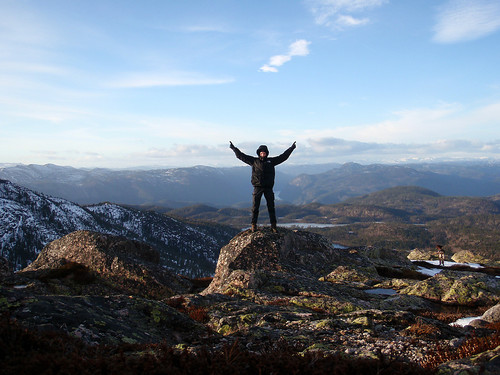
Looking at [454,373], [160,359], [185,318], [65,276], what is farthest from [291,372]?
[65,276]

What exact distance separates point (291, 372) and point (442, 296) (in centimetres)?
1715

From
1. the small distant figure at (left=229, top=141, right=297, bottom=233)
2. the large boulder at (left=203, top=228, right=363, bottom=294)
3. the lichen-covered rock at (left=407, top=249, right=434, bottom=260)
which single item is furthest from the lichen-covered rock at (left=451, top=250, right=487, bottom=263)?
the small distant figure at (left=229, top=141, right=297, bottom=233)

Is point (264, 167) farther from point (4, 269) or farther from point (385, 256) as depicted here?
point (385, 256)

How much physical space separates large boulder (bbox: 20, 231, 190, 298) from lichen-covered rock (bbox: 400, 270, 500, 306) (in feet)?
52.7

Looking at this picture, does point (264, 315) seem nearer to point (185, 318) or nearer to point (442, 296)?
point (185, 318)

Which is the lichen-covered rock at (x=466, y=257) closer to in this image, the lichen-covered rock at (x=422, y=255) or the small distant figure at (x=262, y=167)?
the lichen-covered rock at (x=422, y=255)

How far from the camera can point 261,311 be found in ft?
42.0

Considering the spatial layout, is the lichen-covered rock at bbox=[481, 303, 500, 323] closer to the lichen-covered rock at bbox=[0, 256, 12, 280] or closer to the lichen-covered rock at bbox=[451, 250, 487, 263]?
the lichen-covered rock at bbox=[0, 256, 12, 280]

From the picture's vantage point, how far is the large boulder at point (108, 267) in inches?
813

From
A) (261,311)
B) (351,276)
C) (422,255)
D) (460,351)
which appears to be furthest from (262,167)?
(422,255)

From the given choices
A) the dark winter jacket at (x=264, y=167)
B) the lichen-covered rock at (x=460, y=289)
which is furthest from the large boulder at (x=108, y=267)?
the lichen-covered rock at (x=460, y=289)

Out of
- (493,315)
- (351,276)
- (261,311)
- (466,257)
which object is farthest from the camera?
(466,257)

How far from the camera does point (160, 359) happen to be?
5625mm

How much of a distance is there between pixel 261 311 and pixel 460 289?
1341cm
